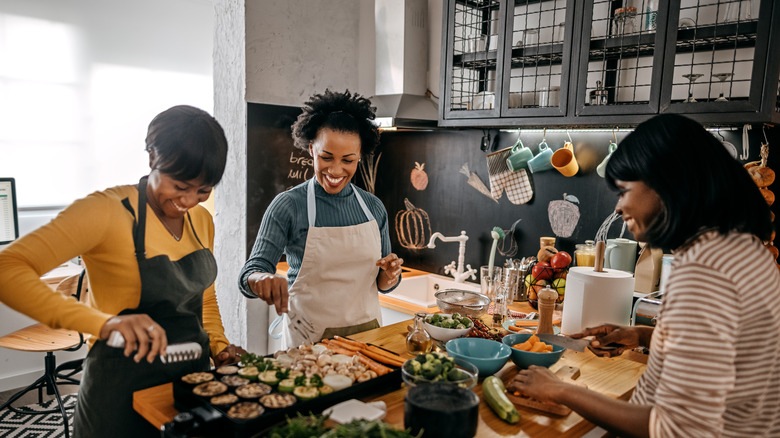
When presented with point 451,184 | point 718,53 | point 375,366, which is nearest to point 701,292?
point 375,366

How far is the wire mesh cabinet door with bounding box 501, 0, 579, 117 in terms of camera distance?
7.57 feet

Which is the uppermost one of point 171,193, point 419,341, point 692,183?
point 692,183

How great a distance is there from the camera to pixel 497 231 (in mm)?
3115

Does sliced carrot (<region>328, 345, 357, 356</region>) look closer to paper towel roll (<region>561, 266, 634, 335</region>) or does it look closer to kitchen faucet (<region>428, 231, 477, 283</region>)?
paper towel roll (<region>561, 266, 634, 335</region>)

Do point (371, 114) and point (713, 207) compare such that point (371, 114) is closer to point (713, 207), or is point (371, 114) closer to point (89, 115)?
point (713, 207)

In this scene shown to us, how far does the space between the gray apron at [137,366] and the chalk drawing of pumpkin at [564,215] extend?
6.72 feet

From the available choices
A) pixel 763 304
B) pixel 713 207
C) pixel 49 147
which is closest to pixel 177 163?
pixel 713 207

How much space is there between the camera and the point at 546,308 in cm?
Answer: 196

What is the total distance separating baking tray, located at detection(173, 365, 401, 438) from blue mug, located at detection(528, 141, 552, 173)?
1792 millimetres

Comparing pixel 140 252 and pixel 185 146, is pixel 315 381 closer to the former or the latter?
pixel 140 252

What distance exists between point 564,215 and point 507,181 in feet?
1.32

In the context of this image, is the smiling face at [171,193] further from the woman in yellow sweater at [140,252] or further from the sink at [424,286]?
the sink at [424,286]

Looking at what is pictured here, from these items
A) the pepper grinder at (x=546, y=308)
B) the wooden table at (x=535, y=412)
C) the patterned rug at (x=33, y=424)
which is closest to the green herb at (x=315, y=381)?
the wooden table at (x=535, y=412)

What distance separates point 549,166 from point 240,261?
1.97 meters
